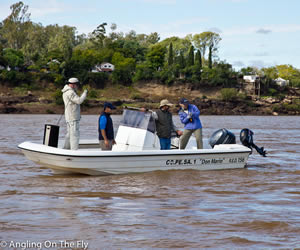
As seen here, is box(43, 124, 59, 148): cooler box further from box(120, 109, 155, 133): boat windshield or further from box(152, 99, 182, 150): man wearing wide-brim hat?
box(152, 99, 182, 150): man wearing wide-brim hat

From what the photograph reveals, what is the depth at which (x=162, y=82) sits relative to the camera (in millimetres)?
88938

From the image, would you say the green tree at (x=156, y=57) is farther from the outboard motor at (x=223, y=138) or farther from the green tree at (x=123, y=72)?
the outboard motor at (x=223, y=138)

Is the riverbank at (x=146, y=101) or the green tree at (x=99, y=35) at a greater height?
the green tree at (x=99, y=35)

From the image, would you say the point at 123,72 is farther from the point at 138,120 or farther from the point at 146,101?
the point at 138,120

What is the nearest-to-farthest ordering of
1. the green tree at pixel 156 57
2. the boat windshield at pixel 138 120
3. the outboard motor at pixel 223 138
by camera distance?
the boat windshield at pixel 138 120 < the outboard motor at pixel 223 138 < the green tree at pixel 156 57

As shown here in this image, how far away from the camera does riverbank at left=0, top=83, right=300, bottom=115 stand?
67562 millimetres

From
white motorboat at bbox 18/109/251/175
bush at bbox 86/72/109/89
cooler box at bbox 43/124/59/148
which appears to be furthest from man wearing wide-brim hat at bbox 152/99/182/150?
bush at bbox 86/72/109/89

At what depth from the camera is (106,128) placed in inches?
385

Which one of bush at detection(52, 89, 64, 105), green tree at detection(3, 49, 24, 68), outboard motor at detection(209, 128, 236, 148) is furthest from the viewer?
green tree at detection(3, 49, 24, 68)

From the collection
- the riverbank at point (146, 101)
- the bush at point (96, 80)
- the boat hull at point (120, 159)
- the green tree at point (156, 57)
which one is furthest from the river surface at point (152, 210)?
the green tree at point (156, 57)

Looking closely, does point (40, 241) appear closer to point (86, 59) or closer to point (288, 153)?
point (288, 153)

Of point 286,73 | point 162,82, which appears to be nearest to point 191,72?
point 162,82

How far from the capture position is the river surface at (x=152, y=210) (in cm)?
539

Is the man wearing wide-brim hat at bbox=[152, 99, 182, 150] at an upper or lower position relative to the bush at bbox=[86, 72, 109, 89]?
lower
